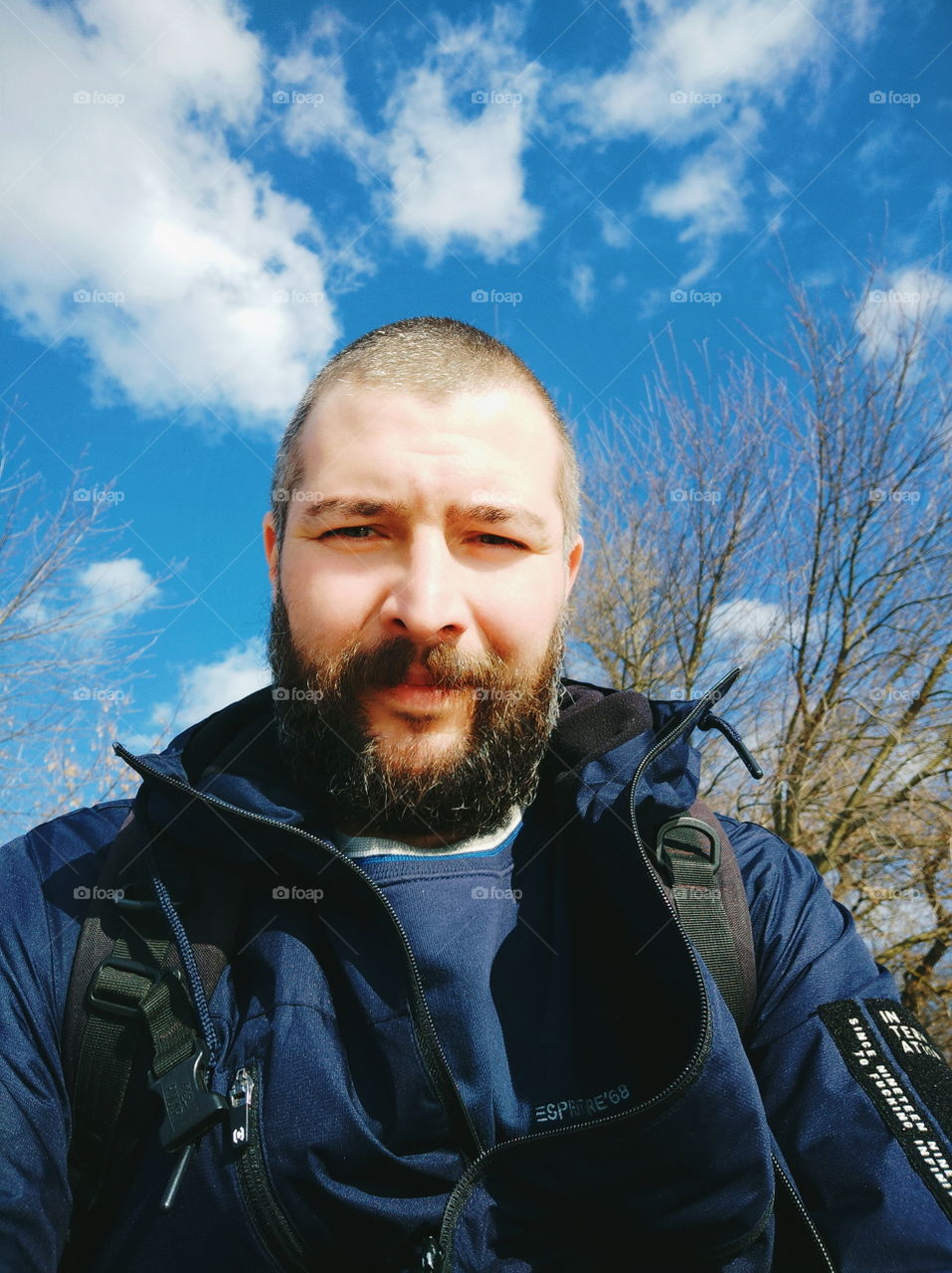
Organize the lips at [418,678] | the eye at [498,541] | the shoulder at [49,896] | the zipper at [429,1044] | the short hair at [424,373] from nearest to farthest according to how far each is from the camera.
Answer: the zipper at [429,1044], the shoulder at [49,896], the lips at [418,678], the eye at [498,541], the short hair at [424,373]

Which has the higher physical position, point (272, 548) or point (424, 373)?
point (424, 373)

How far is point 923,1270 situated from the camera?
49.6 inches

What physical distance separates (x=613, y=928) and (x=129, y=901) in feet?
3.16

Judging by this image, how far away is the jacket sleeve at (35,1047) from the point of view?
1.32 metres

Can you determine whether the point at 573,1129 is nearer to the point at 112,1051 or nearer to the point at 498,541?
the point at 112,1051

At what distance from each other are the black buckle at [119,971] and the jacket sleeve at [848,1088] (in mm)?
1166

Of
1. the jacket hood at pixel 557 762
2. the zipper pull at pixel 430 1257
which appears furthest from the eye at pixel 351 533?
the zipper pull at pixel 430 1257

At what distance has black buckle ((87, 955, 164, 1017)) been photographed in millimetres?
1417

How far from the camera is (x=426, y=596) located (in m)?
1.65

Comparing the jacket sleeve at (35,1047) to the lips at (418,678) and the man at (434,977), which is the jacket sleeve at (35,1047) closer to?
the man at (434,977)

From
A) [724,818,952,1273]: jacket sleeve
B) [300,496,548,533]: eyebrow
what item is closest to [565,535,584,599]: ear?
[300,496,548,533]: eyebrow

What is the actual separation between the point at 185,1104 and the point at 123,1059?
6.2 inches

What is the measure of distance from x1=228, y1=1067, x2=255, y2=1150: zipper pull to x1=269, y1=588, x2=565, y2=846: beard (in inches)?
20.3

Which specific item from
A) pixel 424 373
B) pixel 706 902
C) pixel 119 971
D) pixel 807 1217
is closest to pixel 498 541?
pixel 424 373
